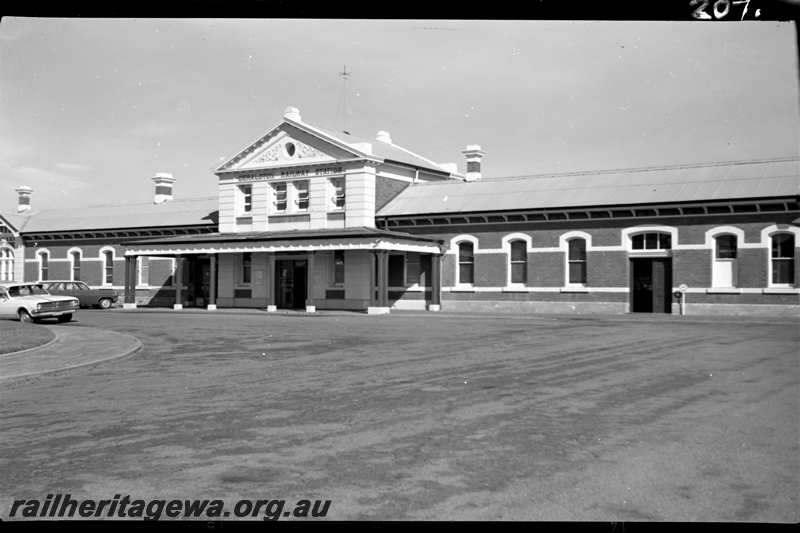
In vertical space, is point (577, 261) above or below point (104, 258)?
below

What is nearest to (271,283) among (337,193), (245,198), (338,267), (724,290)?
(338,267)

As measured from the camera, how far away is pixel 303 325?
24875 mm

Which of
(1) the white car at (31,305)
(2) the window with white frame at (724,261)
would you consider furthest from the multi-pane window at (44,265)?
(2) the window with white frame at (724,261)

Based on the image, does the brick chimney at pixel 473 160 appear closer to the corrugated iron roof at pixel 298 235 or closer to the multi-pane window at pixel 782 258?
the corrugated iron roof at pixel 298 235

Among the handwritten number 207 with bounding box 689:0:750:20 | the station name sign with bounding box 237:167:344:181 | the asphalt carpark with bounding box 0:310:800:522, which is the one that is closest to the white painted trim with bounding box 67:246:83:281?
the station name sign with bounding box 237:167:344:181

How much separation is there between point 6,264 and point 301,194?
24.8 metres

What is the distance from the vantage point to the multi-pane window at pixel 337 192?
38125 millimetres

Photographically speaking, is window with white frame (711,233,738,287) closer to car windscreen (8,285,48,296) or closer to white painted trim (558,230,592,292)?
white painted trim (558,230,592,292)

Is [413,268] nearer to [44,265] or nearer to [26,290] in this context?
[26,290]

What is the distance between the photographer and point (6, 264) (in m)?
52.1

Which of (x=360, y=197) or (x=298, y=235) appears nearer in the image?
(x=298, y=235)

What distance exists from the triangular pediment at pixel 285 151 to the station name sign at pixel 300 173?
41cm

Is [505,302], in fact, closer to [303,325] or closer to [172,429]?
[303,325]
